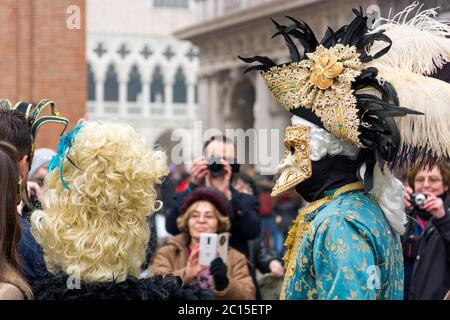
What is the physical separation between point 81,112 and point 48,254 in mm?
6938

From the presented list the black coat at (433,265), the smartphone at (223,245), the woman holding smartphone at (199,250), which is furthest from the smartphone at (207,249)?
the black coat at (433,265)

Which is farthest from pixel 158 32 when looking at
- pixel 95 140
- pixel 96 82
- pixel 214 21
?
pixel 95 140

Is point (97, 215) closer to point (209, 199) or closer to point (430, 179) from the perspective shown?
point (209, 199)

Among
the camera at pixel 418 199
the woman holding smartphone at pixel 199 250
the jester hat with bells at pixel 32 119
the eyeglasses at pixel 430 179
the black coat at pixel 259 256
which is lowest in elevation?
the black coat at pixel 259 256

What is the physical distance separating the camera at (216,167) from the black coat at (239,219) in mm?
182

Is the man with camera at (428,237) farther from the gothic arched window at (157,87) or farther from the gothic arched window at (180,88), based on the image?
the gothic arched window at (180,88)

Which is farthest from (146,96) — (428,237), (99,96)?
(428,237)

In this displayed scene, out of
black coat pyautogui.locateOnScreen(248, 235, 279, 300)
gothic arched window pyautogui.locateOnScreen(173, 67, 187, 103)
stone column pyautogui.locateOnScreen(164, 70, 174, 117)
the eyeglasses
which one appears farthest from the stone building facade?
gothic arched window pyautogui.locateOnScreen(173, 67, 187, 103)

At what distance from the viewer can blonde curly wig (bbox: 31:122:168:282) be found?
11.6 ft

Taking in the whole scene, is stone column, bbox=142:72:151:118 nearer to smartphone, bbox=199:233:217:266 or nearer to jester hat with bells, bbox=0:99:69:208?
smartphone, bbox=199:233:217:266

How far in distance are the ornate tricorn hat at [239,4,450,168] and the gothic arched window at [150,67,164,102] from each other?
4591 centimetres

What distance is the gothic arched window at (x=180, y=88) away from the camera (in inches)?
1970

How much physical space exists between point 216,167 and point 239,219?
408 millimetres

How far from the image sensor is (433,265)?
20.0 feet
